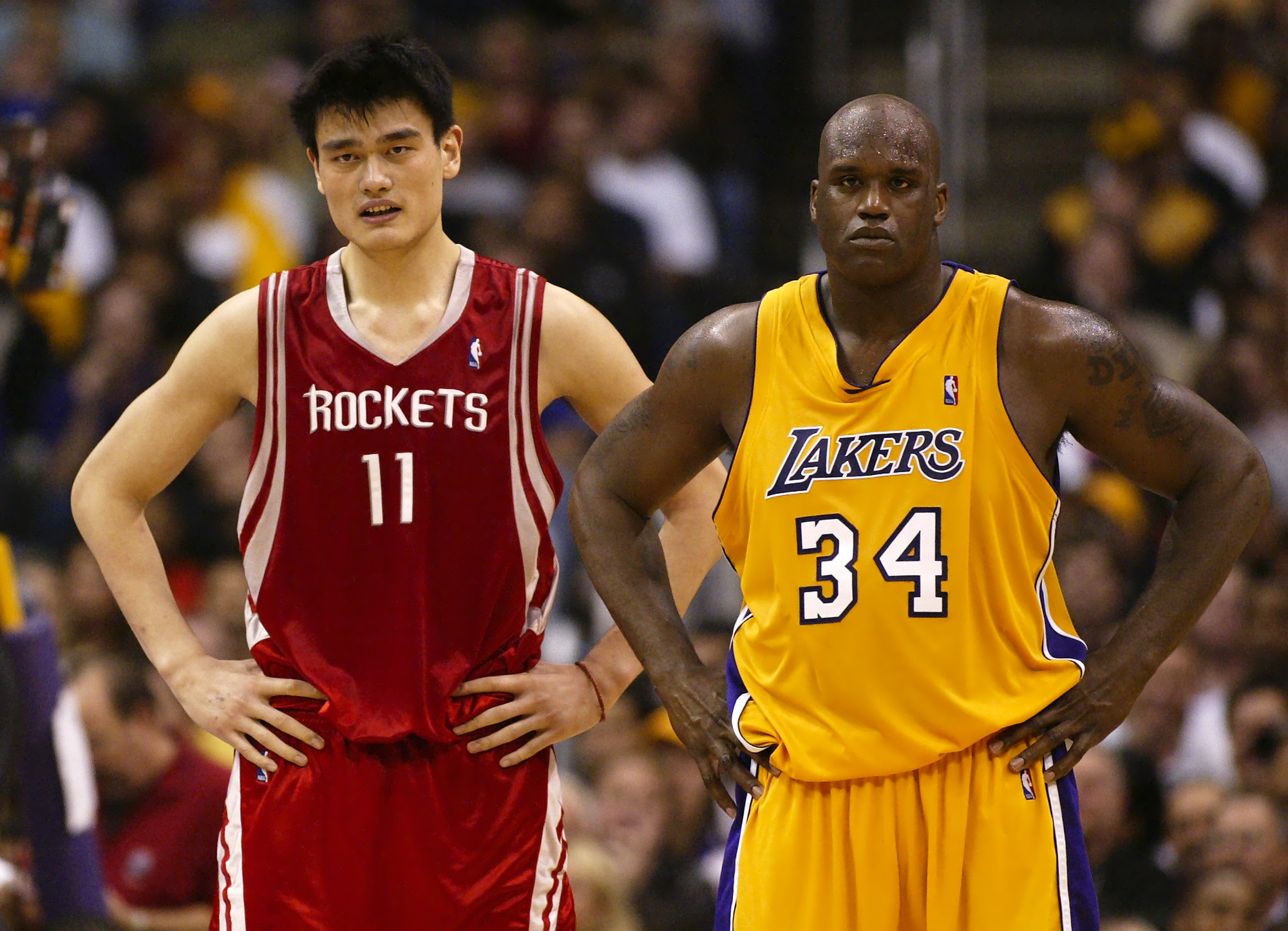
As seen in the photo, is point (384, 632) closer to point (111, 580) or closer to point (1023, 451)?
point (111, 580)

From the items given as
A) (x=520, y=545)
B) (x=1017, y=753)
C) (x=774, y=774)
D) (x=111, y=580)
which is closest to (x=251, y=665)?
(x=111, y=580)

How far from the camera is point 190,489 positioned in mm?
9602

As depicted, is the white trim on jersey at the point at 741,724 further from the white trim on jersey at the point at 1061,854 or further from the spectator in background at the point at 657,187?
Result: the spectator in background at the point at 657,187

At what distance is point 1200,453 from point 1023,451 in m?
0.37

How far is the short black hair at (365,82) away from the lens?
13.7 ft

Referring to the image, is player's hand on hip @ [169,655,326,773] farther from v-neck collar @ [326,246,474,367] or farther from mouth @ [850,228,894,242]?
mouth @ [850,228,894,242]

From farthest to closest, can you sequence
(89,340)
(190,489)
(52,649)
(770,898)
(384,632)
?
(89,340) < (190,489) < (52,649) < (384,632) < (770,898)

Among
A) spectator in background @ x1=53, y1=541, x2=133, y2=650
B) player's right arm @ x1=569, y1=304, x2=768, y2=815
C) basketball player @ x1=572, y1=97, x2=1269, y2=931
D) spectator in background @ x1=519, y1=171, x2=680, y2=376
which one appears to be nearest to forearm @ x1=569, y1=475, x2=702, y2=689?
player's right arm @ x1=569, y1=304, x2=768, y2=815

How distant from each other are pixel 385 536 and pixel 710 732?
82 centimetres

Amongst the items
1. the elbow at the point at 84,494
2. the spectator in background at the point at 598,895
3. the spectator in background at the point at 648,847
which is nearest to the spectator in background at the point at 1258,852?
the spectator in background at the point at 648,847

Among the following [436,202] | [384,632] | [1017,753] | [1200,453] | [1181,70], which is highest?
[1181,70]

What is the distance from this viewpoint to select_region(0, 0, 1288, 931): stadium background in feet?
26.5

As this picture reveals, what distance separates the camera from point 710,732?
4035mm

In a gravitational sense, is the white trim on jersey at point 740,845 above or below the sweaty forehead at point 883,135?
below
